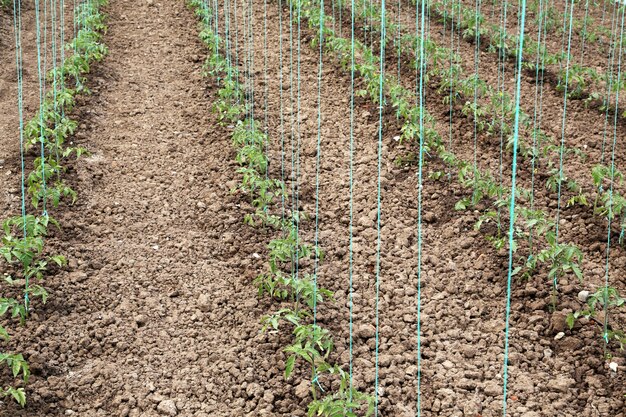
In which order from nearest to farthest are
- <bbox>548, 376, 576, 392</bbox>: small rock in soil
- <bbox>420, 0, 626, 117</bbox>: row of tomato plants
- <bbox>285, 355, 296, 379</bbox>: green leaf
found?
<bbox>285, 355, 296, 379</bbox>: green leaf → <bbox>548, 376, 576, 392</bbox>: small rock in soil → <bbox>420, 0, 626, 117</bbox>: row of tomato plants

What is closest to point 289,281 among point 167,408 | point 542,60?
point 167,408

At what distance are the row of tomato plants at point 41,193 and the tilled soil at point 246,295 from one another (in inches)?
4.0

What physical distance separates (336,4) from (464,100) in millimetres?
3291

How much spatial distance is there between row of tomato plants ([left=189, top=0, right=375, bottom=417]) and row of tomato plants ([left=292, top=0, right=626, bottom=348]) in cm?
90

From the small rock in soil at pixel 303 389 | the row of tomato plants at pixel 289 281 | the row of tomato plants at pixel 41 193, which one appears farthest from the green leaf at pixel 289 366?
the row of tomato plants at pixel 41 193

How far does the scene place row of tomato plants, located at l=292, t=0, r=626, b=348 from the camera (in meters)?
3.40

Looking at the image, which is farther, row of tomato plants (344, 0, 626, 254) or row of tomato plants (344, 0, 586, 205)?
row of tomato plants (344, 0, 586, 205)

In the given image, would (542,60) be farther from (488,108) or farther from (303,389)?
(303,389)

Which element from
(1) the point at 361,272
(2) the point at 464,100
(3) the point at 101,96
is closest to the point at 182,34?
(3) the point at 101,96

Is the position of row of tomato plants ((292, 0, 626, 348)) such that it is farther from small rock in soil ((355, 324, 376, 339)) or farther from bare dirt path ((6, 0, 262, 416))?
bare dirt path ((6, 0, 262, 416))

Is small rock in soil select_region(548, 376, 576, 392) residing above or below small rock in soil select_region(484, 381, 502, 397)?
above

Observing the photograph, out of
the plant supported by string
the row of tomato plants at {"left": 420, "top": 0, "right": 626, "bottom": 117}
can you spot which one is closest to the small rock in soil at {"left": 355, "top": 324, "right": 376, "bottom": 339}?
the plant supported by string

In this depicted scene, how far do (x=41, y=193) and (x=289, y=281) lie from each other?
5.86 feet

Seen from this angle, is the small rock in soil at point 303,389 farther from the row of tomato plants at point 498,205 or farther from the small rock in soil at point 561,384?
the row of tomato plants at point 498,205
